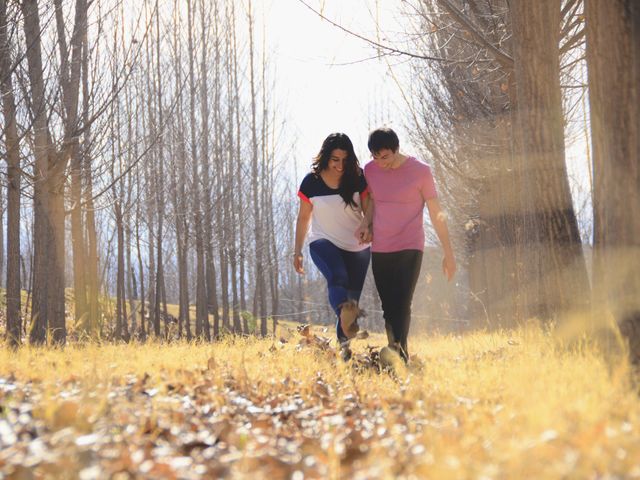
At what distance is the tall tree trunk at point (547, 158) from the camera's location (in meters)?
4.86

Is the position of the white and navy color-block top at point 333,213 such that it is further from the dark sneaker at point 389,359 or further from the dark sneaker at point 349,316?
the dark sneaker at point 389,359

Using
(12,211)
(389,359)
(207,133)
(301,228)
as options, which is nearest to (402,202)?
(301,228)

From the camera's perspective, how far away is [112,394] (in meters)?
2.98

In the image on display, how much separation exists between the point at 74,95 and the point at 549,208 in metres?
6.10

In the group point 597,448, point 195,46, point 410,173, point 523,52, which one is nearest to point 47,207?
point 410,173

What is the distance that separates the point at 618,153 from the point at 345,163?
2033mm

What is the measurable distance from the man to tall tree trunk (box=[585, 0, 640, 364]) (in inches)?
51.8

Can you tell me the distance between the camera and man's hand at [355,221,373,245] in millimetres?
4918

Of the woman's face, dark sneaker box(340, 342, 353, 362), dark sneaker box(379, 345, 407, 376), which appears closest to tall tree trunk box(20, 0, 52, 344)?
the woman's face

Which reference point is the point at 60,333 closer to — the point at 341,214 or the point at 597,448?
the point at 341,214

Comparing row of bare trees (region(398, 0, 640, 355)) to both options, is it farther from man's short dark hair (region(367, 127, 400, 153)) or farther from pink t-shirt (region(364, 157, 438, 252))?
man's short dark hair (region(367, 127, 400, 153))

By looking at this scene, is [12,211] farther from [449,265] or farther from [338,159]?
[449,265]

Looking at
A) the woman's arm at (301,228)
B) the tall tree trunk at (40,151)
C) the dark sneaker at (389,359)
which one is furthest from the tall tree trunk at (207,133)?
the dark sneaker at (389,359)

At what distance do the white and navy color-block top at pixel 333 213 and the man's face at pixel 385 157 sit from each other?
1.03 feet
